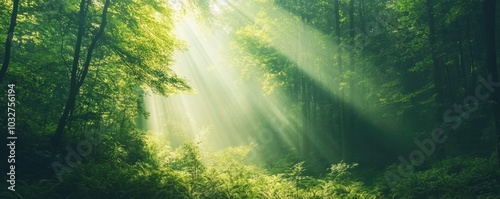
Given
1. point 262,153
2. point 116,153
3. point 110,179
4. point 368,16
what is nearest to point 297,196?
point 110,179

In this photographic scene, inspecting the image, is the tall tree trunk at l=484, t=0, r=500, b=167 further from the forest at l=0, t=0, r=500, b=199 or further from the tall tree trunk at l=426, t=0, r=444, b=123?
the tall tree trunk at l=426, t=0, r=444, b=123

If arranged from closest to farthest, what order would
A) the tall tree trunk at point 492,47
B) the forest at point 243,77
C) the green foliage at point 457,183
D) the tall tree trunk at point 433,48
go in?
the forest at point 243,77 < the green foliage at point 457,183 < the tall tree trunk at point 492,47 < the tall tree trunk at point 433,48

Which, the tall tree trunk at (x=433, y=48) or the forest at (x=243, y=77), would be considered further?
the tall tree trunk at (x=433, y=48)

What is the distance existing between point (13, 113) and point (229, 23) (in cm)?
1439

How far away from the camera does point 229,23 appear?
821 inches

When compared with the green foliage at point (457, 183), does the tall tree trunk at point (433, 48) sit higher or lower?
higher

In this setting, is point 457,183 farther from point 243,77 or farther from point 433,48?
point 243,77

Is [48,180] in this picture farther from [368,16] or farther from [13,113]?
[368,16]

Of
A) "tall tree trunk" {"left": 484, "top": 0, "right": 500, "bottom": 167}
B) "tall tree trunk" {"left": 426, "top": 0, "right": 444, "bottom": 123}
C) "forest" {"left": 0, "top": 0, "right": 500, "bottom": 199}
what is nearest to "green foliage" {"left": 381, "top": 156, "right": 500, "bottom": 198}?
"forest" {"left": 0, "top": 0, "right": 500, "bottom": 199}

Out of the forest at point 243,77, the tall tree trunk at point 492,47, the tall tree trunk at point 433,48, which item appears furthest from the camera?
the tall tree trunk at point 433,48

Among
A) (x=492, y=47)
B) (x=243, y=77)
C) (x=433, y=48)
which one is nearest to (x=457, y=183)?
(x=492, y=47)

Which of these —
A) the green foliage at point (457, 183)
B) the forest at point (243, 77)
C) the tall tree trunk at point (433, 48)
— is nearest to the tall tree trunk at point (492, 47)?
the forest at point (243, 77)

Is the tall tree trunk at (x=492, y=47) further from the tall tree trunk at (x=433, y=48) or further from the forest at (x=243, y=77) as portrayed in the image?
the tall tree trunk at (x=433, y=48)

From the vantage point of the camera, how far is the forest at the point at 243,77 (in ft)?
27.3
